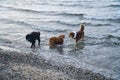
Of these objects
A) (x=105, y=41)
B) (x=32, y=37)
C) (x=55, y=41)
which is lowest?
(x=105, y=41)

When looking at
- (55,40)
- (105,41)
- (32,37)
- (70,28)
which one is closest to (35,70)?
(32,37)

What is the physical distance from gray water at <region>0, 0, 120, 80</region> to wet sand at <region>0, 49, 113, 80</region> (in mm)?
605

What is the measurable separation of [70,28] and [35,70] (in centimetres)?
747

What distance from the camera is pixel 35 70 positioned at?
912 cm

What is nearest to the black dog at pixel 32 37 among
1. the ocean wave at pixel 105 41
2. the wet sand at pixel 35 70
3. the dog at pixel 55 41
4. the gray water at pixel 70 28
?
the gray water at pixel 70 28

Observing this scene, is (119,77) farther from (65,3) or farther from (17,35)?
(65,3)

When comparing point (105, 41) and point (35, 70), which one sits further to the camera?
point (105, 41)

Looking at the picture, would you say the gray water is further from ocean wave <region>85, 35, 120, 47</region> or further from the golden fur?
the golden fur

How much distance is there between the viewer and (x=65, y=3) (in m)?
25.1

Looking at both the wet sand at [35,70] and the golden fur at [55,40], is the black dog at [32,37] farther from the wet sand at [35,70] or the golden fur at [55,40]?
the wet sand at [35,70]

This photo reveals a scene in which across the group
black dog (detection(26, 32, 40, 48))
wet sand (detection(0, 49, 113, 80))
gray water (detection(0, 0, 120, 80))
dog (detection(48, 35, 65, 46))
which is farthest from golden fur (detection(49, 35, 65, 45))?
wet sand (detection(0, 49, 113, 80))

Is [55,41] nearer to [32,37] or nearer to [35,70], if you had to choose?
[32,37]

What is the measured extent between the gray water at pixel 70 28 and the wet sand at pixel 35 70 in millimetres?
605

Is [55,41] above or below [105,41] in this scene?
above
